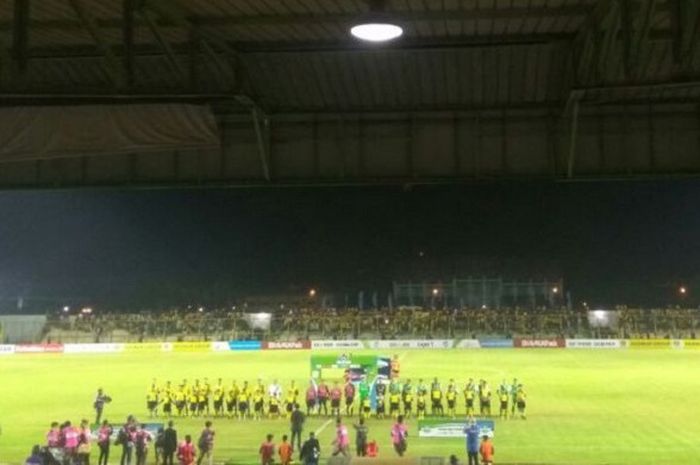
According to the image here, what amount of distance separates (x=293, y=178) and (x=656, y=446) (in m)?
16.0

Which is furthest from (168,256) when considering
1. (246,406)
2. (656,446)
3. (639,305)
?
(656,446)

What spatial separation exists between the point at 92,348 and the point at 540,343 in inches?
1445

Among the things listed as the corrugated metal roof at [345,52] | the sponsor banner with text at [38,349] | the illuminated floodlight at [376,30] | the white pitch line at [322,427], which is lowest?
the white pitch line at [322,427]

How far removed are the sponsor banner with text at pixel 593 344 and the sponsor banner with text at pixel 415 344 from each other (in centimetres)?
967

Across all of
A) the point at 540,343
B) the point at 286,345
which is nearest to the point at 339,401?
the point at 286,345

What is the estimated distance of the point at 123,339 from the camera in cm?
7075

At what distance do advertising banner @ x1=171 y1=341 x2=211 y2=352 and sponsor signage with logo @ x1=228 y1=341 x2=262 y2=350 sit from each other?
189 centimetres

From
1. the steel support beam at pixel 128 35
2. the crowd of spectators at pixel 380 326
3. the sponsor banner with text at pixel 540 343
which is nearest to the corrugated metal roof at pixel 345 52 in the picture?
the steel support beam at pixel 128 35

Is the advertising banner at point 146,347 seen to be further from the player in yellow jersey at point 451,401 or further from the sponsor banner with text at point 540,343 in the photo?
the player in yellow jersey at point 451,401

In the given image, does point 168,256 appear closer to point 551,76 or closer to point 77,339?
point 77,339

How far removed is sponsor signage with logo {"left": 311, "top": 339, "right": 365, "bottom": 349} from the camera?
62.9 m

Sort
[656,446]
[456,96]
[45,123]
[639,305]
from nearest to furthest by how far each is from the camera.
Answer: [45,123]
[456,96]
[656,446]
[639,305]

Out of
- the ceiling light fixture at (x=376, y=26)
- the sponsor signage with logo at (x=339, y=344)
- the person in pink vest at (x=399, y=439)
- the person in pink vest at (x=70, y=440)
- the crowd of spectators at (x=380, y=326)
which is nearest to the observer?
the ceiling light fixture at (x=376, y=26)

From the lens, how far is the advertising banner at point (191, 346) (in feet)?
214
